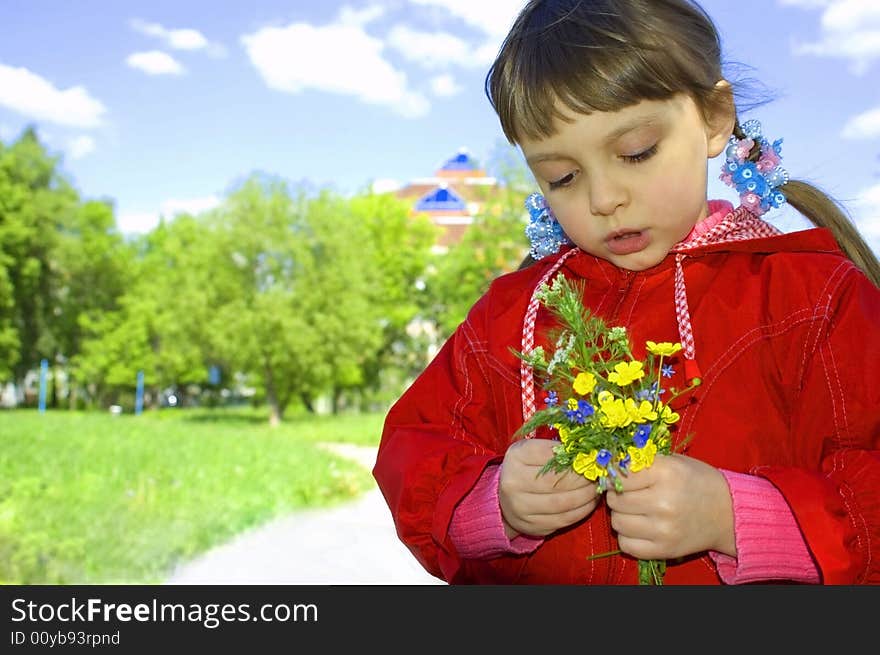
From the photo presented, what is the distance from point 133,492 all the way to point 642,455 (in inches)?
199

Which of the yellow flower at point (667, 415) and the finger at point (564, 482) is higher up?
the yellow flower at point (667, 415)

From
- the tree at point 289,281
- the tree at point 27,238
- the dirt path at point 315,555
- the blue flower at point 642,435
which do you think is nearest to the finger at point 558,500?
the blue flower at point 642,435

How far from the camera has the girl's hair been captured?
1.00 meters

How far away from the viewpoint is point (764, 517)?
904 millimetres

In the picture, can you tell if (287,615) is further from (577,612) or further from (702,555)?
(702,555)

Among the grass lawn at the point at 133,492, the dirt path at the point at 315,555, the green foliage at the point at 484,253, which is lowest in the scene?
the dirt path at the point at 315,555

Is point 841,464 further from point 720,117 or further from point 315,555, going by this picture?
point 315,555

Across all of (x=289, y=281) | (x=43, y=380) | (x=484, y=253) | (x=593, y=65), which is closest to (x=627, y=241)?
(x=593, y=65)

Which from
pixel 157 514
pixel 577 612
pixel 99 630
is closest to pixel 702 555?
pixel 577 612

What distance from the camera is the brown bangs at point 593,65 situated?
1.00 meters

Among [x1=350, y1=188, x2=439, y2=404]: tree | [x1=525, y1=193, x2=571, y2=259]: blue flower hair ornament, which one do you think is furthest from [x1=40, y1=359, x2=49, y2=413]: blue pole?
[x1=525, y1=193, x2=571, y2=259]: blue flower hair ornament

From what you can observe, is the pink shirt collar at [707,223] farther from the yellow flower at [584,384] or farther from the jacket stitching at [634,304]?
the yellow flower at [584,384]

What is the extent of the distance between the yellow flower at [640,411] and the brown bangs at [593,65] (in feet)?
1.18

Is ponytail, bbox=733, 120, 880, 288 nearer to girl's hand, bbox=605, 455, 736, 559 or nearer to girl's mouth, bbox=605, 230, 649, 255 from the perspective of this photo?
girl's mouth, bbox=605, 230, 649, 255
